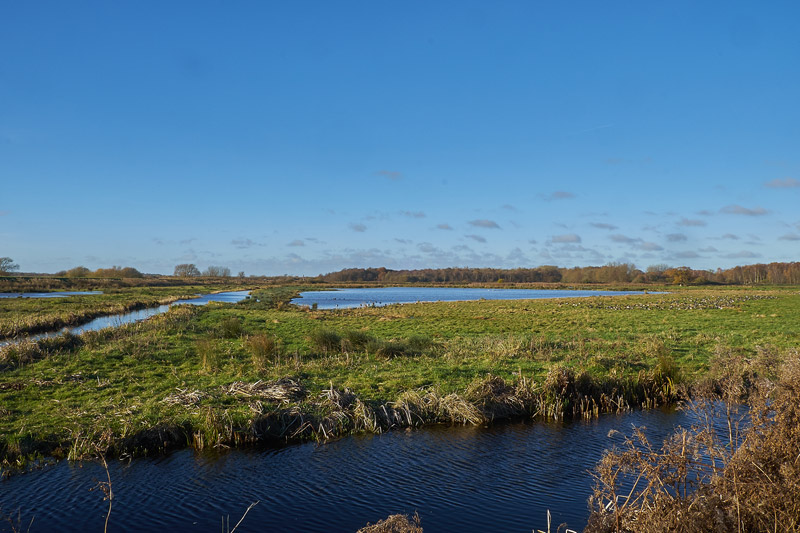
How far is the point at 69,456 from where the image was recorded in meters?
11.4

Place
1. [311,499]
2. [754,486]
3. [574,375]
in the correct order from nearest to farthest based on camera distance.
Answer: [754,486]
[311,499]
[574,375]

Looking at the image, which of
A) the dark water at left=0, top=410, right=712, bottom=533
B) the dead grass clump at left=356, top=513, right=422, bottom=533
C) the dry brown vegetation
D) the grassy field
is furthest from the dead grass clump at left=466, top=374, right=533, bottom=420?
the dead grass clump at left=356, top=513, right=422, bottom=533

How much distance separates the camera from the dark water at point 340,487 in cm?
916

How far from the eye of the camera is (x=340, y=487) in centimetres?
1046

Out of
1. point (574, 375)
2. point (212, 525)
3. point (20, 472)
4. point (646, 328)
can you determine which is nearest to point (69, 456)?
point (20, 472)

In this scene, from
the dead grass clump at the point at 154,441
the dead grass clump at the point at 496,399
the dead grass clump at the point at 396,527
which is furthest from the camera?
the dead grass clump at the point at 496,399

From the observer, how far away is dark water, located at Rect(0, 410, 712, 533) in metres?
9.16

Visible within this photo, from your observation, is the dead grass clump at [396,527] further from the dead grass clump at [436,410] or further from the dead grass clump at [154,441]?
the dead grass clump at [154,441]

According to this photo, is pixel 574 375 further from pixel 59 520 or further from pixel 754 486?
pixel 59 520

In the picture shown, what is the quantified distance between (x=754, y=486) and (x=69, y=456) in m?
13.1

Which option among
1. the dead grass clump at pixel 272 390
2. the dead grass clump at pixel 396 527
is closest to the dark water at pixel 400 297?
the dead grass clump at pixel 272 390

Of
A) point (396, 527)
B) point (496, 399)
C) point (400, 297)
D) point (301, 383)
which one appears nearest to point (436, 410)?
point (496, 399)

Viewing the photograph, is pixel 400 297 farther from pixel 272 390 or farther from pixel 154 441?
pixel 154 441

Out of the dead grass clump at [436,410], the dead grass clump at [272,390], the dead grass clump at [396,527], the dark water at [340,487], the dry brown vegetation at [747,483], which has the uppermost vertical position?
the dry brown vegetation at [747,483]
